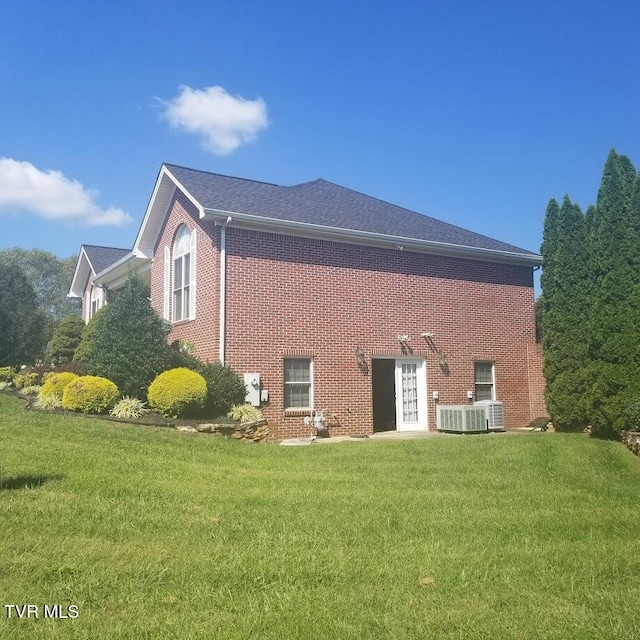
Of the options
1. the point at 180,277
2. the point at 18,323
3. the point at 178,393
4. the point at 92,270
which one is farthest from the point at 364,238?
the point at 18,323

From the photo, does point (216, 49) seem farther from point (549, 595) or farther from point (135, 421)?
point (549, 595)

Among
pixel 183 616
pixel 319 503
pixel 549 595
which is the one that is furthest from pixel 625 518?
pixel 183 616

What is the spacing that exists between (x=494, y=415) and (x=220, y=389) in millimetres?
Answer: 7349

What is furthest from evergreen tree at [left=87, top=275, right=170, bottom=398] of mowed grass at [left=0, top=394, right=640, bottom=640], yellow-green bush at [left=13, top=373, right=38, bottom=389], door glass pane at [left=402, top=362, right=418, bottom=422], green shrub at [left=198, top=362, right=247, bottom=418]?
door glass pane at [left=402, top=362, right=418, bottom=422]

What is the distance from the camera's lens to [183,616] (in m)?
3.76

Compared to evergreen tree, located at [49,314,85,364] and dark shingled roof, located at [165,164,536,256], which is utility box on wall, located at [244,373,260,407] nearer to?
dark shingled roof, located at [165,164,536,256]

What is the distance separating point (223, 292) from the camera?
48.7 feet

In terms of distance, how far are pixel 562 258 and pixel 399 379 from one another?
5.48m

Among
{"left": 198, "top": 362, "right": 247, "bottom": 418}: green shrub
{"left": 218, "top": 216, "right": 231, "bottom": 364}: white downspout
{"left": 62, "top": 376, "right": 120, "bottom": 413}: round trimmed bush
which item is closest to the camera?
{"left": 62, "top": 376, "right": 120, "bottom": 413}: round trimmed bush

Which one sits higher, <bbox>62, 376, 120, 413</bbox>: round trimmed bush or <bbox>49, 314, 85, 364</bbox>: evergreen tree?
<bbox>49, 314, 85, 364</bbox>: evergreen tree

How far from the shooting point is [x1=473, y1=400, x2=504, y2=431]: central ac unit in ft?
53.8

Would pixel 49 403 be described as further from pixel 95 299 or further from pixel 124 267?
pixel 95 299

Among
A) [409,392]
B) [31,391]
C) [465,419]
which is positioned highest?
[31,391]

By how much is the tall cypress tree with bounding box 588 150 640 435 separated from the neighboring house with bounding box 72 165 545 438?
3550mm
